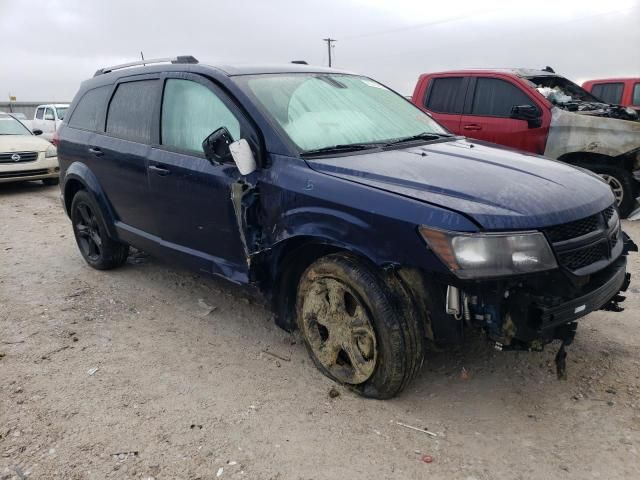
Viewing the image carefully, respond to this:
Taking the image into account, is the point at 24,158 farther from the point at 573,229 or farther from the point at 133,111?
the point at 573,229

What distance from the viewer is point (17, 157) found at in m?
9.96

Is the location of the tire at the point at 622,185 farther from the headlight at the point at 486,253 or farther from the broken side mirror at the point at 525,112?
the headlight at the point at 486,253

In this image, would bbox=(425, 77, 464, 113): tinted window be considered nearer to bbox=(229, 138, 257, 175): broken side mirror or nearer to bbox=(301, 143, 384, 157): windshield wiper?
bbox=(301, 143, 384, 157): windshield wiper

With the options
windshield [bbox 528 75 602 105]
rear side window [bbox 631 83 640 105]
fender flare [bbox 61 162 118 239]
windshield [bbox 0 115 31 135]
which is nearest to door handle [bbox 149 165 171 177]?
fender flare [bbox 61 162 118 239]

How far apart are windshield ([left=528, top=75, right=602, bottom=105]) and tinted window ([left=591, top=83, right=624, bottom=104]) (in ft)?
12.4

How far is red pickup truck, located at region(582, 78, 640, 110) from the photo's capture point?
10.6 metres

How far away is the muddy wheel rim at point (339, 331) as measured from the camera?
2.81m

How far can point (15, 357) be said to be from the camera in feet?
11.5

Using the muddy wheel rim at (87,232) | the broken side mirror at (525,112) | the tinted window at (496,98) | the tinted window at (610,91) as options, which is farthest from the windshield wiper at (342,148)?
the tinted window at (610,91)

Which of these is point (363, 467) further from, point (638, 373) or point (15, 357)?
point (15, 357)

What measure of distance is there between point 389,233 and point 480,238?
0.41 m

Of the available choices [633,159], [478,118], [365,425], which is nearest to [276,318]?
[365,425]

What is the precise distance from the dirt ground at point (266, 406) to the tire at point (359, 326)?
0.49 feet

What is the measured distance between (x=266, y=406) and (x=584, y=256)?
1.77 m
